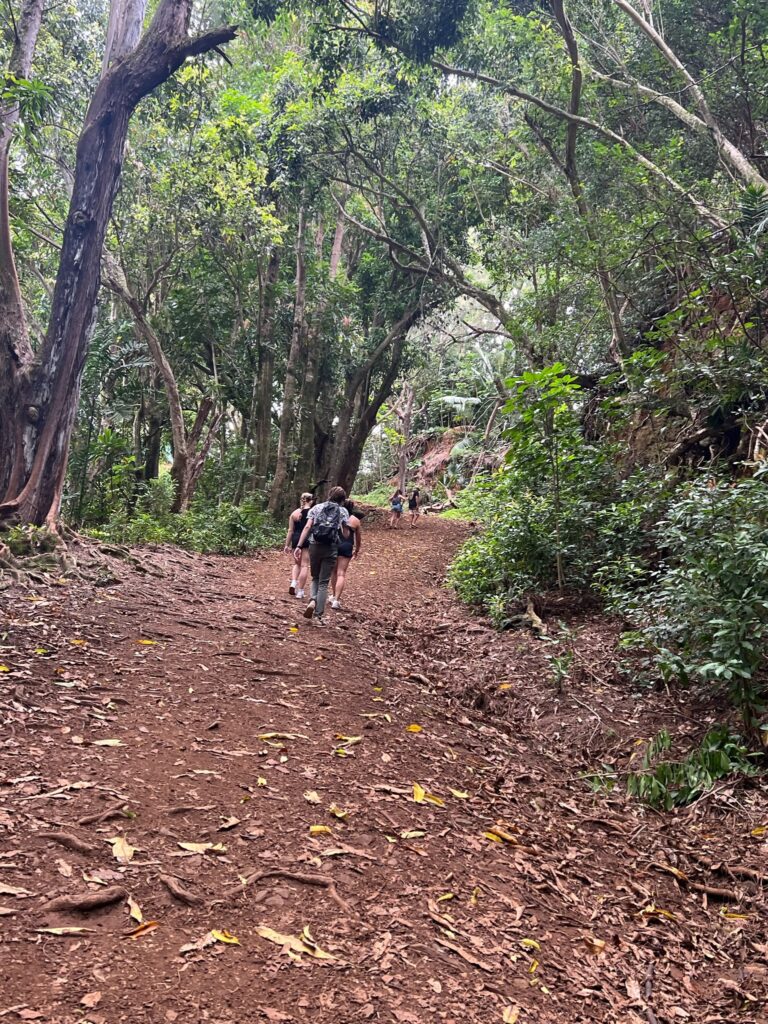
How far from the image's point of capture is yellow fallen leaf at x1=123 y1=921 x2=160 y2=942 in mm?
2234

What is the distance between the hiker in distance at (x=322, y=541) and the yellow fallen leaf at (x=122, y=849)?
4622 mm

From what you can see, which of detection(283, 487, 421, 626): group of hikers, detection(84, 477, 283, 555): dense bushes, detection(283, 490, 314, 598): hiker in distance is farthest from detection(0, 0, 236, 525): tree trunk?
detection(84, 477, 283, 555): dense bushes

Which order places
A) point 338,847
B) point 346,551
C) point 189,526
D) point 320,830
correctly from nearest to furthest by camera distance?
point 338,847 < point 320,830 < point 346,551 < point 189,526

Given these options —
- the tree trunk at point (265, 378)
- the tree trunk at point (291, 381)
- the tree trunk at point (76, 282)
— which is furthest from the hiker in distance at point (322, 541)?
the tree trunk at point (265, 378)

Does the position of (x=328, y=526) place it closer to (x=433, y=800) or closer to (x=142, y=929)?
(x=433, y=800)

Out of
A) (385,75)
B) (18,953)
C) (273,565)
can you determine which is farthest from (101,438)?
(18,953)

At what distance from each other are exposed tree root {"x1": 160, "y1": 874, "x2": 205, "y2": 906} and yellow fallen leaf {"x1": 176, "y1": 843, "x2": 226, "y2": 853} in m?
0.24

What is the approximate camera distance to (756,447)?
7.19 meters

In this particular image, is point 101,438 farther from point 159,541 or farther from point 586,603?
point 586,603

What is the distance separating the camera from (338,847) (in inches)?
121

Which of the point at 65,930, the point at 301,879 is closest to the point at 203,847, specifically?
the point at 301,879

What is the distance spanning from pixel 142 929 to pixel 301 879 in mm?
708

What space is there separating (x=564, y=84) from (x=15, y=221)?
33.8 ft

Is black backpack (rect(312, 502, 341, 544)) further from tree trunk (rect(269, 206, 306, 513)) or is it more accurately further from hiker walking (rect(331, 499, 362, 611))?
tree trunk (rect(269, 206, 306, 513))
